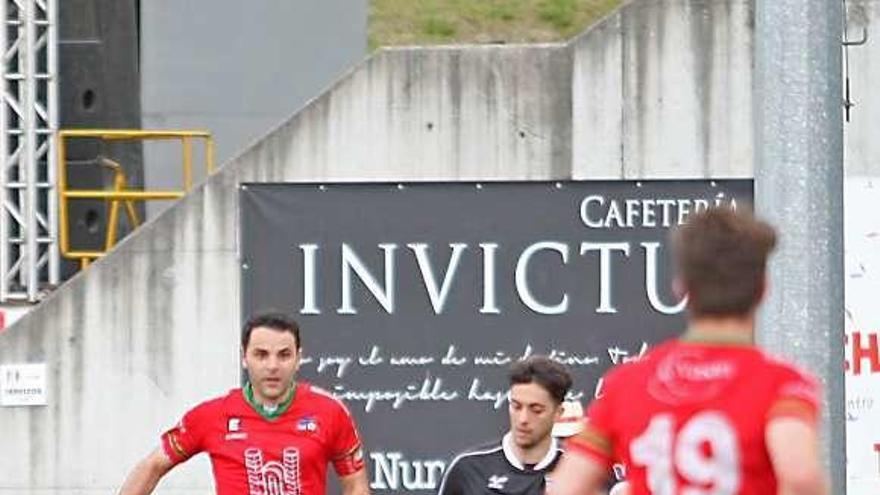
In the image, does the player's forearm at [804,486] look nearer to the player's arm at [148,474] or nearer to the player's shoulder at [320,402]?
the player's shoulder at [320,402]

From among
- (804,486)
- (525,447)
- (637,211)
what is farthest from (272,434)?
(804,486)

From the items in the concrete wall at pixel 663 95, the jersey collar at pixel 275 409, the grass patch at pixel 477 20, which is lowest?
the jersey collar at pixel 275 409

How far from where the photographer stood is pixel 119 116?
18.5 meters

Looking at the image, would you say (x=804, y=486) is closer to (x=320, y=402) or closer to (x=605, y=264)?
(x=320, y=402)

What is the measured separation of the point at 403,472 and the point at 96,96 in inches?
224

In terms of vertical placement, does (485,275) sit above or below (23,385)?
above

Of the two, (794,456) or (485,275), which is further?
(485,275)

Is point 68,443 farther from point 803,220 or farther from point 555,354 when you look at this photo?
point 803,220

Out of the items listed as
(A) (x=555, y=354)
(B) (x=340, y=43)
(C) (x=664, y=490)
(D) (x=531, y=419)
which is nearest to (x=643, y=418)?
(C) (x=664, y=490)

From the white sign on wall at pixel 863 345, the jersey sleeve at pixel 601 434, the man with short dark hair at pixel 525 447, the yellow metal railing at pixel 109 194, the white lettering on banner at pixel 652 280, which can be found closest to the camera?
the jersey sleeve at pixel 601 434

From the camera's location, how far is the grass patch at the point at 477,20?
81.8ft

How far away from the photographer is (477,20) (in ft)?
84.0

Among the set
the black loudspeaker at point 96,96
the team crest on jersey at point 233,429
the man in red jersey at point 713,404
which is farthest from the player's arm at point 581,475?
the black loudspeaker at point 96,96

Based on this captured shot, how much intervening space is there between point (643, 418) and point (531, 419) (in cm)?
388
